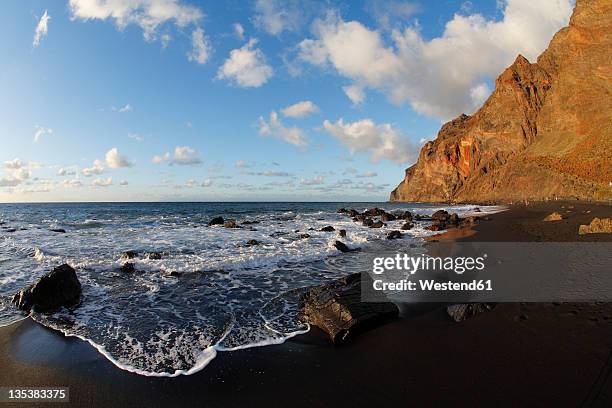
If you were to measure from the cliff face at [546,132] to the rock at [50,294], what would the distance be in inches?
2939

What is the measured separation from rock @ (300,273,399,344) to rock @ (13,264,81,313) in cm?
671

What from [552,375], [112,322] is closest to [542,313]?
[552,375]

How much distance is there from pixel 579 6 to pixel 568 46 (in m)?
9.95

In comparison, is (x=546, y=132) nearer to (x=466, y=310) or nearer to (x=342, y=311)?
(x=466, y=310)

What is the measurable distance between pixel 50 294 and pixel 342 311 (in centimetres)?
799

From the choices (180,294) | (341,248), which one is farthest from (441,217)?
(180,294)

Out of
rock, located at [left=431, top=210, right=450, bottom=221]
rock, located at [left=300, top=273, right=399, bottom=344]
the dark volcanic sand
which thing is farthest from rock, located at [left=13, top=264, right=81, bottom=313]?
rock, located at [left=431, top=210, right=450, bottom=221]

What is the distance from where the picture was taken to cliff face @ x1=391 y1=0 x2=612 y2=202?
6894 centimetres

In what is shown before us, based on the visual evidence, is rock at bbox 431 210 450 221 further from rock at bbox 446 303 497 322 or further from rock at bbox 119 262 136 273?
rock at bbox 119 262 136 273

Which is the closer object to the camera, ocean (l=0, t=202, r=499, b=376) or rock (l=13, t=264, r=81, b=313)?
ocean (l=0, t=202, r=499, b=376)

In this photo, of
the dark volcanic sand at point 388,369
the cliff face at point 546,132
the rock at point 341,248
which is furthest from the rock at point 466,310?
the cliff face at point 546,132

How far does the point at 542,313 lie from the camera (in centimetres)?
695

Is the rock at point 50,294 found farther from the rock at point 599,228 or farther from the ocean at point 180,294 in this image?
the rock at point 599,228

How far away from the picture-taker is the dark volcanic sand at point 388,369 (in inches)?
179
